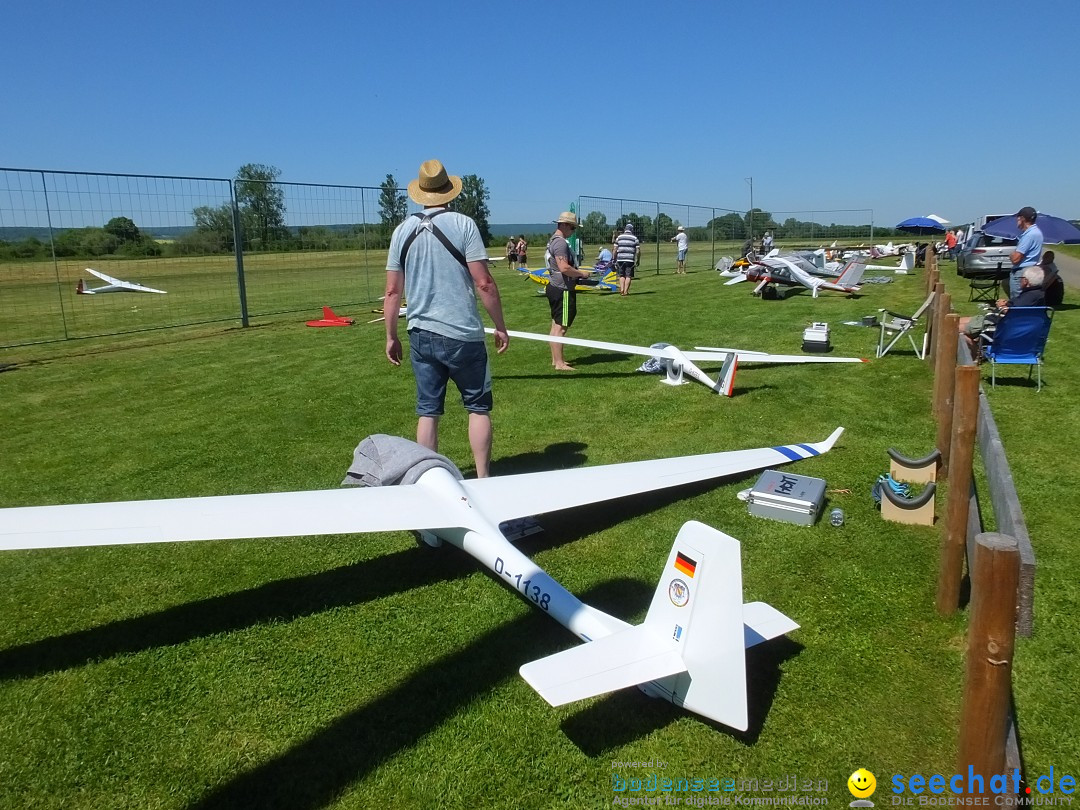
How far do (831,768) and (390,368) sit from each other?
8.24m

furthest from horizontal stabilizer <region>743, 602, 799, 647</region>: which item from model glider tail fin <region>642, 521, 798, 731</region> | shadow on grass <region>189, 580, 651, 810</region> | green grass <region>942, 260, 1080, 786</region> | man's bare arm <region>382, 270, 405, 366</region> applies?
man's bare arm <region>382, 270, 405, 366</region>

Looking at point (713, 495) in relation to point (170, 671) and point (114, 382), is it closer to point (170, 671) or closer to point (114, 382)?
point (170, 671)

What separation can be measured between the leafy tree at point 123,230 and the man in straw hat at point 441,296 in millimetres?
12052

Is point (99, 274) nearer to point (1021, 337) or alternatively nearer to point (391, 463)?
point (391, 463)

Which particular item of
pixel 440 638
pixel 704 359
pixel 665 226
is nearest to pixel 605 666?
pixel 440 638

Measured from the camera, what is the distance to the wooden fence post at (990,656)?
1.82 meters

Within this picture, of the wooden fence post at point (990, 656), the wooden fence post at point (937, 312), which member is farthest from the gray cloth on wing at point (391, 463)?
the wooden fence post at point (937, 312)

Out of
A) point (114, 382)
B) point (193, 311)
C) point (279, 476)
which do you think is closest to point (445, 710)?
point (279, 476)

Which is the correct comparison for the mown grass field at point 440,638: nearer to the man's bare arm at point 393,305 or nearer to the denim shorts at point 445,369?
the denim shorts at point 445,369

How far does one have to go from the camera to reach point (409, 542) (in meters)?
4.34

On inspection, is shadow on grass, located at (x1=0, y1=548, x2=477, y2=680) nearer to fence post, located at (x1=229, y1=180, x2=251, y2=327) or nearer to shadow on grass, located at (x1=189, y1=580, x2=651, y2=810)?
shadow on grass, located at (x1=189, y1=580, x2=651, y2=810)

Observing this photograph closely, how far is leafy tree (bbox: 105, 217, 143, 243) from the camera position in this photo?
13707 millimetres

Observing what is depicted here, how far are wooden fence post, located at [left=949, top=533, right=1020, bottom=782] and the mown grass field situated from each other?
57 cm

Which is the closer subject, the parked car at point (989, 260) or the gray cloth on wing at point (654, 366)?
the gray cloth on wing at point (654, 366)
